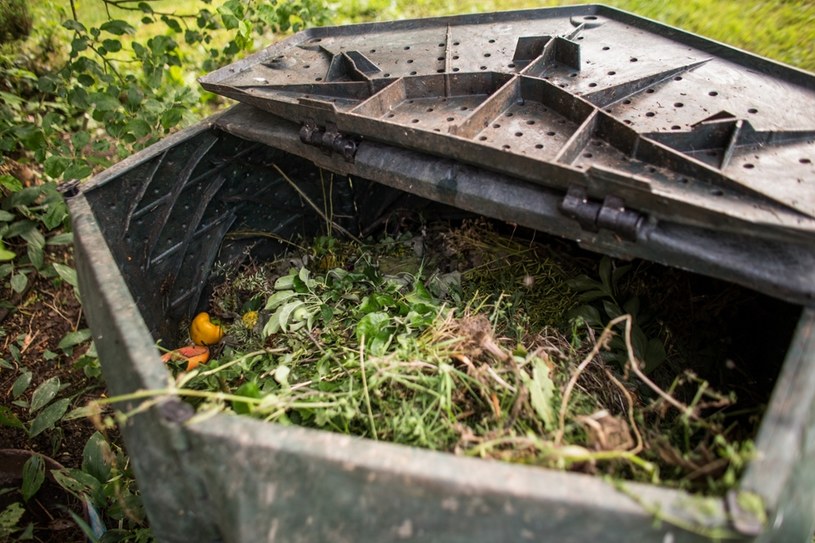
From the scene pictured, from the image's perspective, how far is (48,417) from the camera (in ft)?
8.59

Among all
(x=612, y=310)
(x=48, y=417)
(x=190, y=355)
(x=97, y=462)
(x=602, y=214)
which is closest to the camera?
(x=602, y=214)

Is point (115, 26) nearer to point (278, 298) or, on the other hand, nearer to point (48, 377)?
point (278, 298)

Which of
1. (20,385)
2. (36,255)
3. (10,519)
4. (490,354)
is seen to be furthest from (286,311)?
(36,255)

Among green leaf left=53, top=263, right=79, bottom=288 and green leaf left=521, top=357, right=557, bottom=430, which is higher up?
green leaf left=521, top=357, right=557, bottom=430

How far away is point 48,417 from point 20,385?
13.2 inches

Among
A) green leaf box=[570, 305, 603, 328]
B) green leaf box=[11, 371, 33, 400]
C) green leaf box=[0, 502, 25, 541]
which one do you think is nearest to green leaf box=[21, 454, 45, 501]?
green leaf box=[0, 502, 25, 541]

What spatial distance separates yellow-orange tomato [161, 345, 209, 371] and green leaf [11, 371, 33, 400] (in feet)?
2.92

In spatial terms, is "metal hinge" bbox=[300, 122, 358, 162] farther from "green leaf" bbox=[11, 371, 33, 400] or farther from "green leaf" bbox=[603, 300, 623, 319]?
"green leaf" bbox=[11, 371, 33, 400]

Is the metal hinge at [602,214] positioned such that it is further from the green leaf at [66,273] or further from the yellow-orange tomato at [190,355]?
the green leaf at [66,273]

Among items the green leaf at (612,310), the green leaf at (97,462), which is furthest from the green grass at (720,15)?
the green leaf at (97,462)

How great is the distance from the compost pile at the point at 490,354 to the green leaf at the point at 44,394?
2.69 feet

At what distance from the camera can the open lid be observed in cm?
158

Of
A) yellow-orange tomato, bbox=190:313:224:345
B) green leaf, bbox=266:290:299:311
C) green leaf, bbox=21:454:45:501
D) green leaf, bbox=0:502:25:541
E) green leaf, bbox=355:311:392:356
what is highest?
green leaf, bbox=355:311:392:356

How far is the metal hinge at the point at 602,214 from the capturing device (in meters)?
1.59
